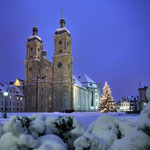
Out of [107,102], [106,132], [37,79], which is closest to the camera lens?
[106,132]

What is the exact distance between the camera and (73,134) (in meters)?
3.55

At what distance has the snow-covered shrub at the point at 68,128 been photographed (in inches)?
139

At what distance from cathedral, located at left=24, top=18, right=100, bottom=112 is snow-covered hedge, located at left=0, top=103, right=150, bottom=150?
50.0m

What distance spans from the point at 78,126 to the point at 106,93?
4401 centimetres

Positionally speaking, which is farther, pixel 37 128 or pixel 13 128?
pixel 37 128

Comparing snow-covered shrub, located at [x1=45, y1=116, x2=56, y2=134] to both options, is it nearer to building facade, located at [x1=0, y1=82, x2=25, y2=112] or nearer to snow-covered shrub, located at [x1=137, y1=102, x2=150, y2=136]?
snow-covered shrub, located at [x1=137, y1=102, x2=150, y2=136]

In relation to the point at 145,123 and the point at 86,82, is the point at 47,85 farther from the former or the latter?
the point at 145,123

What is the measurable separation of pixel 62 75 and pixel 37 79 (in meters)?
10.3

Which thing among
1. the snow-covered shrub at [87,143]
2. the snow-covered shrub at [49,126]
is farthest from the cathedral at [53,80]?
the snow-covered shrub at [87,143]

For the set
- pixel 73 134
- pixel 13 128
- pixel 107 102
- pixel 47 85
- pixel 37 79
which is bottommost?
pixel 107 102

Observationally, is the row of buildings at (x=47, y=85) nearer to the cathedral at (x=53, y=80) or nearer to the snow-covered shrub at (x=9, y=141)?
the cathedral at (x=53, y=80)

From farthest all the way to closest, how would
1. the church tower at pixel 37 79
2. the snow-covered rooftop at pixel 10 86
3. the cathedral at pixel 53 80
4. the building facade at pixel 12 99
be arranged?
the church tower at pixel 37 79 < the snow-covered rooftop at pixel 10 86 < the cathedral at pixel 53 80 < the building facade at pixel 12 99

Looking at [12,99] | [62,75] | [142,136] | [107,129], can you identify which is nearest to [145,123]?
[142,136]

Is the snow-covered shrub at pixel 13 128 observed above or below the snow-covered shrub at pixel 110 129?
above
